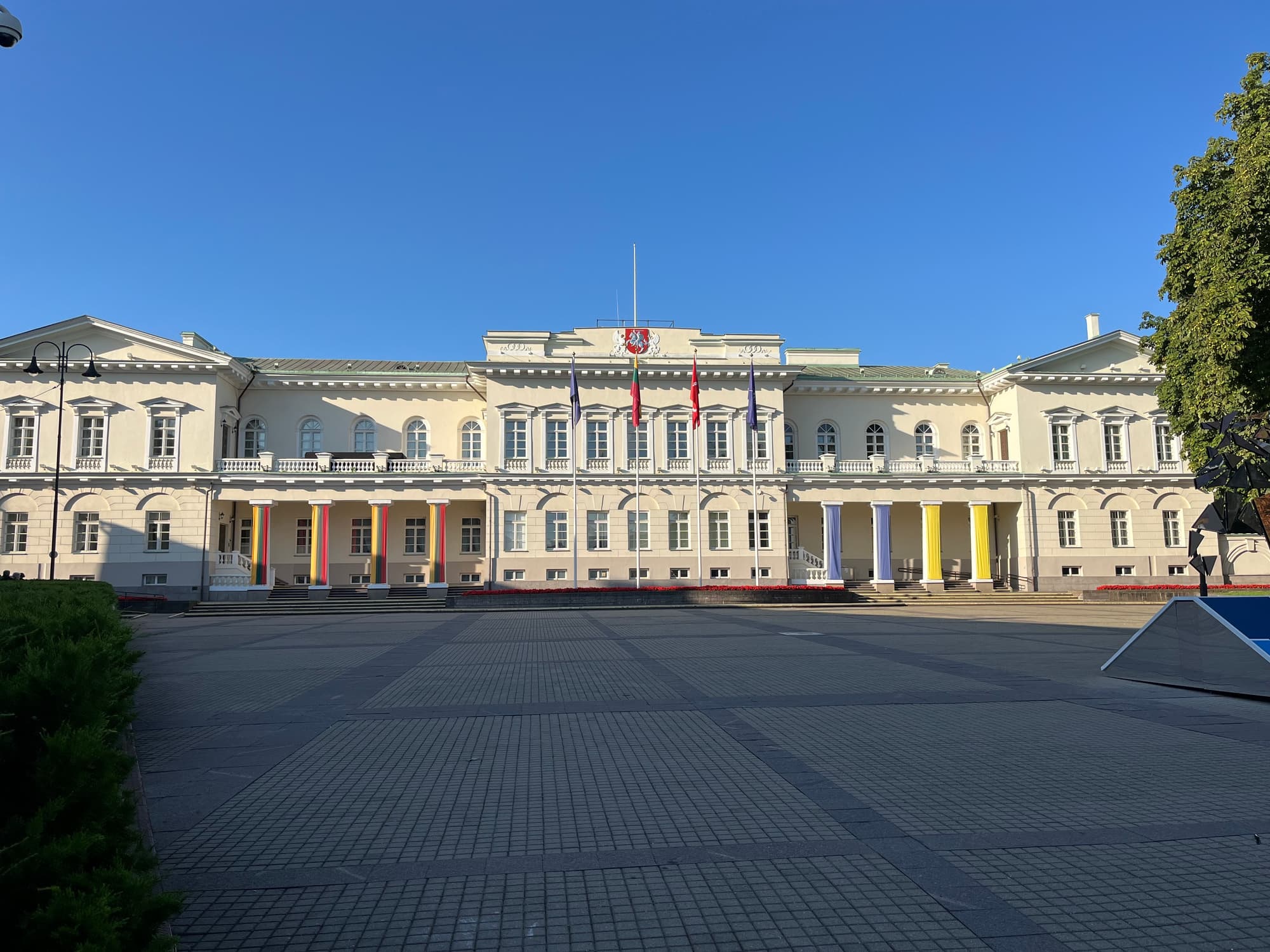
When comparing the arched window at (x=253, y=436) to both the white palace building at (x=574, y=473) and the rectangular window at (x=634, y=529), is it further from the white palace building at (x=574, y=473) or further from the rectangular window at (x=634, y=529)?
the rectangular window at (x=634, y=529)

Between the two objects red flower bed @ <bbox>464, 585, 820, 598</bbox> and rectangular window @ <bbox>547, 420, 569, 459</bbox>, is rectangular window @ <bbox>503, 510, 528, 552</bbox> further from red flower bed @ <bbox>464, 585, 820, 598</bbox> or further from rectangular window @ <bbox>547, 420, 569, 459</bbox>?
rectangular window @ <bbox>547, 420, 569, 459</bbox>

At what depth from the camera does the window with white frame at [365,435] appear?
43.7 m

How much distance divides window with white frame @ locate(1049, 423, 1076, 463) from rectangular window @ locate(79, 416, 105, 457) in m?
46.7

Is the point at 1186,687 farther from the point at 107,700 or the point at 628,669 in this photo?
the point at 107,700

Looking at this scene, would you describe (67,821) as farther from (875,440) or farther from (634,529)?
(875,440)

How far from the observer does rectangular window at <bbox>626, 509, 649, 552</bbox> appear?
4122 cm

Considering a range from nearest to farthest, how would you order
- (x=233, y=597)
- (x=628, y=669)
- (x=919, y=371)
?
(x=628, y=669) → (x=233, y=597) → (x=919, y=371)

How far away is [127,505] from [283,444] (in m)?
7.57

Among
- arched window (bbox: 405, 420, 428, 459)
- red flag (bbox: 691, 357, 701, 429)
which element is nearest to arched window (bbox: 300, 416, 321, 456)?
arched window (bbox: 405, 420, 428, 459)

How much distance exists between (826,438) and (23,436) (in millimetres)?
39639

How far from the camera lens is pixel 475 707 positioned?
35.8 feet

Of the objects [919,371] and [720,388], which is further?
[919,371]

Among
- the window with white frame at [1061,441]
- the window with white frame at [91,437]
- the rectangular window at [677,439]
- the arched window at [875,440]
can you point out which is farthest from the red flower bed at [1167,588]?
the window with white frame at [91,437]

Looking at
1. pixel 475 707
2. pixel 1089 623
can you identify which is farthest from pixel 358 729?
pixel 1089 623
